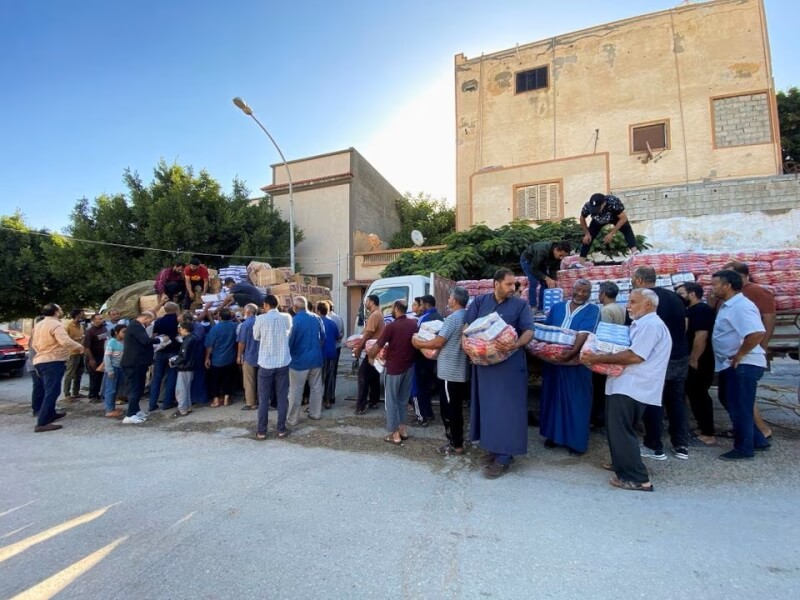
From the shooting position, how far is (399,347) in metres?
5.13

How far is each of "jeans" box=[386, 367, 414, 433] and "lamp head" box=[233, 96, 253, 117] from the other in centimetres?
1232

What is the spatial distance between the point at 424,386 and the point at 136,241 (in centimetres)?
1591

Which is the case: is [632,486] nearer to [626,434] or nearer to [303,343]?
[626,434]

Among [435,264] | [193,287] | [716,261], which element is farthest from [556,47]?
[193,287]

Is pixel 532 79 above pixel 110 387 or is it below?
above

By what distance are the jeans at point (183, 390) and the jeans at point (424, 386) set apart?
4030 millimetres

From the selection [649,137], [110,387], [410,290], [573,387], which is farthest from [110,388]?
[649,137]

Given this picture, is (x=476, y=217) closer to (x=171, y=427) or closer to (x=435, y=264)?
(x=435, y=264)

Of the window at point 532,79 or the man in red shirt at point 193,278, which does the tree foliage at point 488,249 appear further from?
the window at point 532,79

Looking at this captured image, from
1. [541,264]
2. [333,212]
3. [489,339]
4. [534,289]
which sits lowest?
[489,339]

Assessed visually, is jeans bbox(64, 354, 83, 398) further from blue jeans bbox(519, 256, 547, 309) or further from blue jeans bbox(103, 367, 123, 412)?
blue jeans bbox(519, 256, 547, 309)

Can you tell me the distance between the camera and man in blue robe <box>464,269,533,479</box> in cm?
404

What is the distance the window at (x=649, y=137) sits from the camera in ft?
52.4

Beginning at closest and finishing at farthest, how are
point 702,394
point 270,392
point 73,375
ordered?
point 702,394 → point 270,392 → point 73,375
